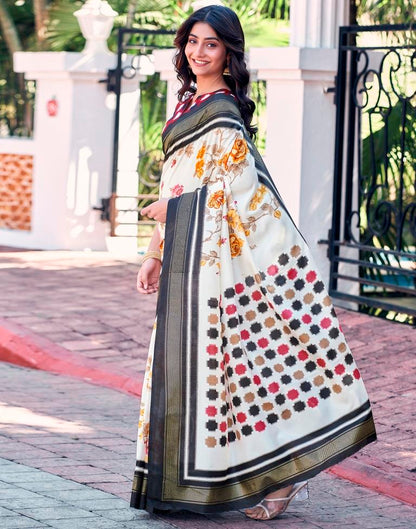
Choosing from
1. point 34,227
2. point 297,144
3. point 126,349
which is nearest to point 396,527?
point 126,349

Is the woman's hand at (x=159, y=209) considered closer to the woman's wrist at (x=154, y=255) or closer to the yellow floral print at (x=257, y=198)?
the woman's wrist at (x=154, y=255)

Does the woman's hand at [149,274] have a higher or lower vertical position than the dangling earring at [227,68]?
lower

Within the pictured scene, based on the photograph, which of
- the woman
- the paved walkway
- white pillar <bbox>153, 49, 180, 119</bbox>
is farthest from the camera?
white pillar <bbox>153, 49, 180, 119</bbox>

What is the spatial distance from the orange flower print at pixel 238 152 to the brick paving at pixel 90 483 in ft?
4.15

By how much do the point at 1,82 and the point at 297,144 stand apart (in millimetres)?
10460

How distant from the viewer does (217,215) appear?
426 centimetres

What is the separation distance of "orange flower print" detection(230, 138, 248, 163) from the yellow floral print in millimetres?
127

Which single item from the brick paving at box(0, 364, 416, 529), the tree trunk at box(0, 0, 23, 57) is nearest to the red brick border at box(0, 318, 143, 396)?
the brick paving at box(0, 364, 416, 529)

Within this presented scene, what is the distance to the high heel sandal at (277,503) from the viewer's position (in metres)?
4.43

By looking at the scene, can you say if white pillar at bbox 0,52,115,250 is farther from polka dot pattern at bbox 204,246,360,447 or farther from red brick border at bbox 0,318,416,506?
polka dot pattern at bbox 204,246,360,447

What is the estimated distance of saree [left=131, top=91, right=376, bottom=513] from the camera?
4.24 m

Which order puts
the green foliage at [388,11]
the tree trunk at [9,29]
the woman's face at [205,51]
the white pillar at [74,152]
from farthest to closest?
the tree trunk at [9,29]
the white pillar at [74,152]
the green foliage at [388,11]
the woman's face at [205,51]

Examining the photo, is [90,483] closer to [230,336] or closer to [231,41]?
[230,336]

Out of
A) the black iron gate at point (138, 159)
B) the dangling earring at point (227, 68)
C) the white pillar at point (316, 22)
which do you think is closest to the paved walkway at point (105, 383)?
the black iron gate at point (138, 159)
